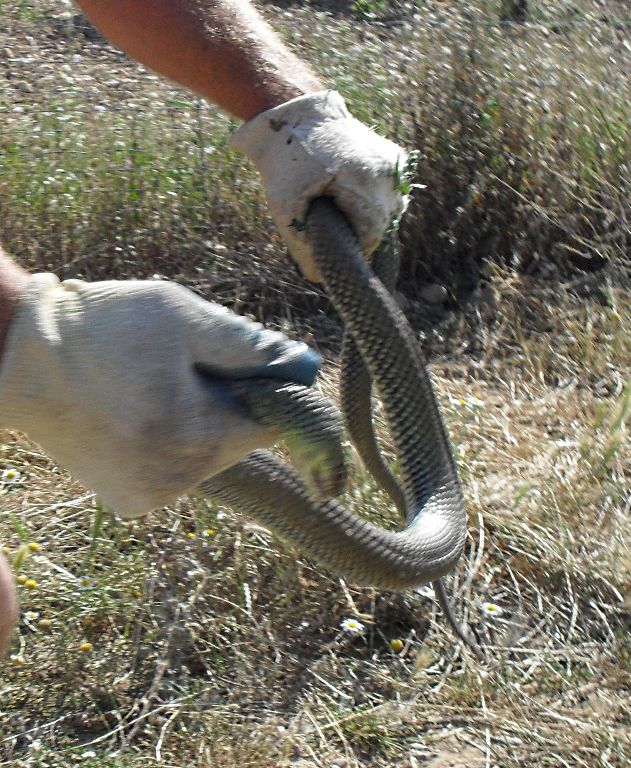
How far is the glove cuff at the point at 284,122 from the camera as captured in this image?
237 cm

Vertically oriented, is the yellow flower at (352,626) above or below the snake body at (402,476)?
below

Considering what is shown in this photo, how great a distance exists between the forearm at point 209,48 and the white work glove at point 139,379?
2.98 ft

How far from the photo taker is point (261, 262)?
14.4 ft

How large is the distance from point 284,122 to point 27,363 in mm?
987

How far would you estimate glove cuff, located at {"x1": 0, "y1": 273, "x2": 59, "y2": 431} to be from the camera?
1601mm

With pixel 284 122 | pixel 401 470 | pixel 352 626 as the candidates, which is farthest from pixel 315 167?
pixel 352 626

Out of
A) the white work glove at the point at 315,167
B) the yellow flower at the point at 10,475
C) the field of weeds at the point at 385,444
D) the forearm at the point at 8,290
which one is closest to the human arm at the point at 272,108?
the white work glove at the point at 315,167

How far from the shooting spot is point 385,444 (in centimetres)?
352

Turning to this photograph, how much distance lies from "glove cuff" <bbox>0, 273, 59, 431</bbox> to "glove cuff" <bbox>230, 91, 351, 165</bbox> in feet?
2.92

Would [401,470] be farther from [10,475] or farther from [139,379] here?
[10,475]

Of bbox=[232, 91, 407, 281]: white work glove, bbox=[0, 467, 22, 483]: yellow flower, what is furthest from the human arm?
bbox=[0, 467, 22, 483]: yellow flower

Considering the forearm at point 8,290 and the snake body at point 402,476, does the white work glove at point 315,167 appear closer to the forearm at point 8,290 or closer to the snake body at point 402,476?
the snake body at point 402,476

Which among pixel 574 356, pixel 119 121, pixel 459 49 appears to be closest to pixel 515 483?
pixel 574 356

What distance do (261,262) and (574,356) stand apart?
4.02ft
